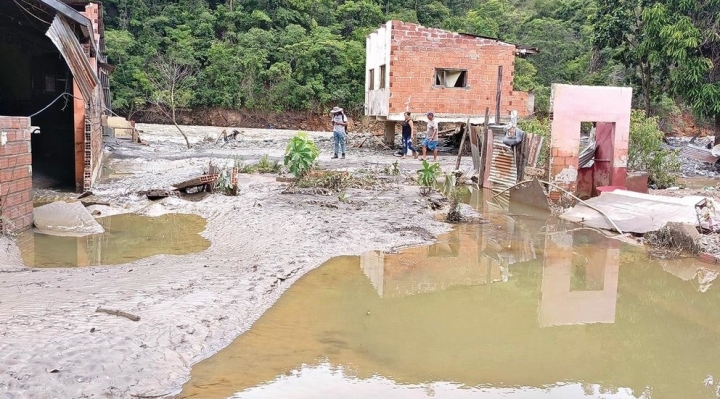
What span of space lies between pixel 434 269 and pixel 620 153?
23.0ft

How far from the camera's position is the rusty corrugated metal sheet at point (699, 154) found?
2133cm

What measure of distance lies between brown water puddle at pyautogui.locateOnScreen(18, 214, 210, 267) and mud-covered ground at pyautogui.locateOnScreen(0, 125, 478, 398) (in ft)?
0.96

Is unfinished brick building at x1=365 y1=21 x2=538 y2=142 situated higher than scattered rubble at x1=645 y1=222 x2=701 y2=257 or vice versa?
unfinished brick building at x1=365 y1=21 x2=538 y2=142

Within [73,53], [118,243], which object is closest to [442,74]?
[73,53]

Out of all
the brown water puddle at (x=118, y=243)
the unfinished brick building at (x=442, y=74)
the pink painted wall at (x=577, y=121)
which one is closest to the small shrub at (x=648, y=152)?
the pink painted wall at (x=577, y=121)

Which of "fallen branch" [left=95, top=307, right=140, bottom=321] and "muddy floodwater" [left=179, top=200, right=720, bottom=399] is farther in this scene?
"fallen branch" [left=95, top=307, right=140, bottom=321]

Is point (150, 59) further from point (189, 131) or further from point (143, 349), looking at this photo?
point (143, 349)

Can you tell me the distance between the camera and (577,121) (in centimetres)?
1211

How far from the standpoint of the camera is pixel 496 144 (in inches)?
554

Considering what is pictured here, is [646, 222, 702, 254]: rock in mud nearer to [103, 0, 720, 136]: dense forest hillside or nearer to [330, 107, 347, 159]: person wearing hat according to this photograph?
[330, 107, 347, 159]: person wearing hat

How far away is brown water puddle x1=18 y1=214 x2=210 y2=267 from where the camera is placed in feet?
23.9

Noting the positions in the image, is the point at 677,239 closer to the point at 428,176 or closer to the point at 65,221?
the point at 428,176

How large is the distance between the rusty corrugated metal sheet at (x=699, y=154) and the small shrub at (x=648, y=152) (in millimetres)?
7405

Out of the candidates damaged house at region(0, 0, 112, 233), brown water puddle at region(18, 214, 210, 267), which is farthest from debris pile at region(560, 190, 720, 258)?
damaged house at region(0, 0, 112, 233)
